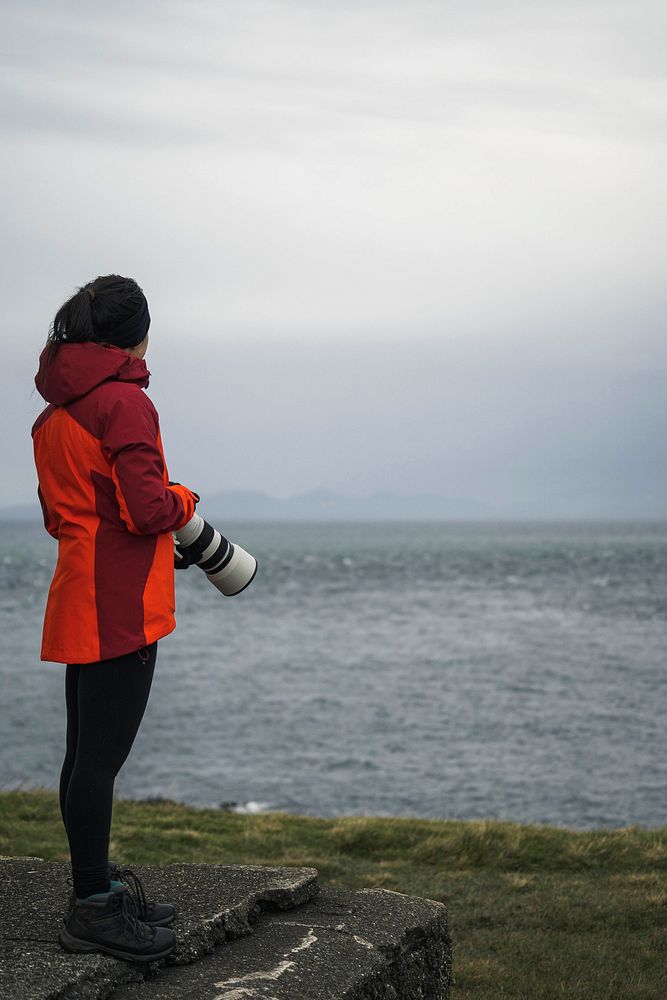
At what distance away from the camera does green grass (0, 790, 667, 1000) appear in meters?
5.57

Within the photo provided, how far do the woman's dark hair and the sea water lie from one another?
1420 cm

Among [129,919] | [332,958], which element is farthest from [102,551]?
[332,958]

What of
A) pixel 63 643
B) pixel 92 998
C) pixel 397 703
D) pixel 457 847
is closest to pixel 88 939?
pixel 92 998

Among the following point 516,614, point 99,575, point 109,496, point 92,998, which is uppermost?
point 109,496

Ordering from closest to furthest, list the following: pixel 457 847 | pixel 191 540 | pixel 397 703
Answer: pixel 191 540, pixel 457 847, pixel 397 703

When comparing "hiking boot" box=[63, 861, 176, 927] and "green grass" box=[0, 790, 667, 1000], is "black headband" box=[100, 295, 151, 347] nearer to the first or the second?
"hiking boot" box=[63, 861, 176, 927]

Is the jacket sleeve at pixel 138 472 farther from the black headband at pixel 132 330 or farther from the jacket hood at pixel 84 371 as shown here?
the black headband at pixel 132 330

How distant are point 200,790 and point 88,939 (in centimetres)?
1602

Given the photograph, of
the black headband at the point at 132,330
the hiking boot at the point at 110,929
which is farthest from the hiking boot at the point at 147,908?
the black headband at the point at 132,330

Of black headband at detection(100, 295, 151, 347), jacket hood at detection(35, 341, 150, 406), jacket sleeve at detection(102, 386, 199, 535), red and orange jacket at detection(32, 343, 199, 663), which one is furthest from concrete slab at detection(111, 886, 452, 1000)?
black headband at detection(100, 295, 151, 347)

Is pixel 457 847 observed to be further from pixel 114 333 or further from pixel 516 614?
pixel 516 614

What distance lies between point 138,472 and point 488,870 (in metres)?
5.69

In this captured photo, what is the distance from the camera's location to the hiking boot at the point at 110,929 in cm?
386

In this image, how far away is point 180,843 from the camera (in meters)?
9.07
